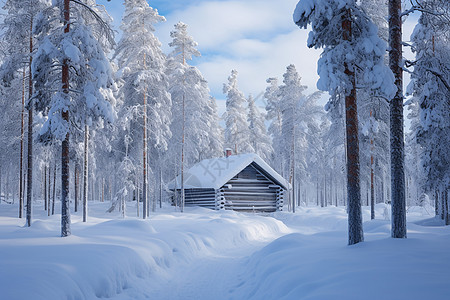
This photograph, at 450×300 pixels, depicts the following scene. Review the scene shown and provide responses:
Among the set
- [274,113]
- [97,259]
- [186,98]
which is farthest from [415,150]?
[97,259]

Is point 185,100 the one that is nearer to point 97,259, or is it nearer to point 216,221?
point 216,221

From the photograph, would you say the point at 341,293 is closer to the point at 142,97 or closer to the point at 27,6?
the point at 27,6

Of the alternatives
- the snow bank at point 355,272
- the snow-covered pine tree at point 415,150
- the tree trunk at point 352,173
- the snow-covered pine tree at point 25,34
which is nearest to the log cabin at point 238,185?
the snow-covered pine tree at point 415,150

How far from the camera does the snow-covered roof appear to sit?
2870 cm

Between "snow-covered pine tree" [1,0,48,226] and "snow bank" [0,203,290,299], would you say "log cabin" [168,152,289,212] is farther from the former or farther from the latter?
"snow-covered pine tree" [1,0,48,226]

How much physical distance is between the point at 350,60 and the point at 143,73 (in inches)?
656

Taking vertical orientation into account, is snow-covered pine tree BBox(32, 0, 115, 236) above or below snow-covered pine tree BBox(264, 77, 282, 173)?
below

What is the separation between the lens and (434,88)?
13180 mm

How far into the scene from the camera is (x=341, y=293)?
5.16 metres

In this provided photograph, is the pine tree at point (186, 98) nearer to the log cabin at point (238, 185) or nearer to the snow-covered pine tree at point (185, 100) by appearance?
the snow-covered pine tree at point (185, 100)

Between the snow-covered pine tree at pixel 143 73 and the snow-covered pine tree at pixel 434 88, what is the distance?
16178 millimetres

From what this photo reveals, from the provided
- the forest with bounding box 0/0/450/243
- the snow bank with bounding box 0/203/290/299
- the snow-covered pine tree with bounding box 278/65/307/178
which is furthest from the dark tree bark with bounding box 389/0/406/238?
the snow-covered pine tree with bounding box 278/65/307/178

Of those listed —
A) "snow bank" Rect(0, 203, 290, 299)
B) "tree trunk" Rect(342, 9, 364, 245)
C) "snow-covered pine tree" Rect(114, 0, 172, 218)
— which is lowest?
"snow bank" Rect(0, 203, 290, 299)

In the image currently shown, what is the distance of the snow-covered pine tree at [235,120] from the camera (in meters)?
42.6
